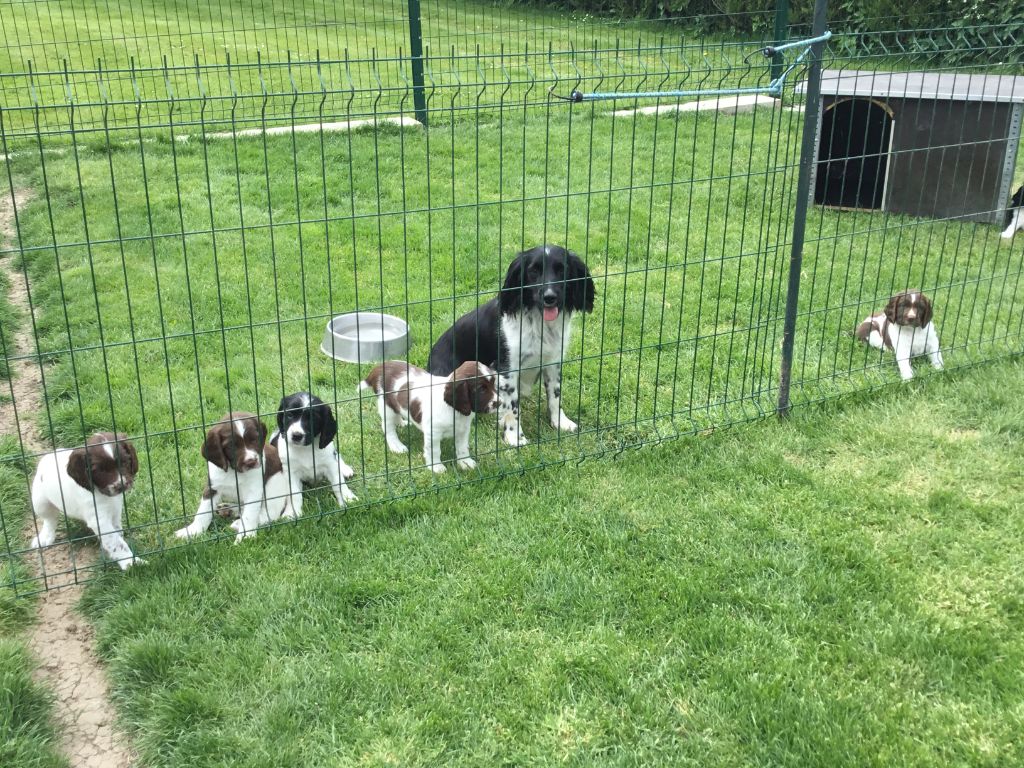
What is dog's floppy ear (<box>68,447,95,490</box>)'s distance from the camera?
→ 12.0 ft

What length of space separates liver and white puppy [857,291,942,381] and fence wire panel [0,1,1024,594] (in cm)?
14

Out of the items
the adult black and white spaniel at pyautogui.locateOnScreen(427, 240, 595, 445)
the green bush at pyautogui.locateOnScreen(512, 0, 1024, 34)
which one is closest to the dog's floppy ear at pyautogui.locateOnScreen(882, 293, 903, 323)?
the adult black and white spaniel at pyautogui.locateOnScreen(427, 240, 595, 445)

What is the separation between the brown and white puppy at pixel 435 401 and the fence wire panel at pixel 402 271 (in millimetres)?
118

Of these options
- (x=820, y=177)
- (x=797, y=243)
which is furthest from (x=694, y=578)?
(x=820, y=177)

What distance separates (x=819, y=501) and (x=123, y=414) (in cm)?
348

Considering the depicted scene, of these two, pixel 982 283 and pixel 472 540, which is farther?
pixel 982 283

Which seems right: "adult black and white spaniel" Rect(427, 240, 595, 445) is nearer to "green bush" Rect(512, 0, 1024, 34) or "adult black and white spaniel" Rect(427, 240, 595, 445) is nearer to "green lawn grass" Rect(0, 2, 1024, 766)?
"green lawn grass" Rect(0, 2, 1024, 766)

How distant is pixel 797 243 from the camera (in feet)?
15.8

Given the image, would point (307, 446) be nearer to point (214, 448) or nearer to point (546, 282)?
point (214, 448)

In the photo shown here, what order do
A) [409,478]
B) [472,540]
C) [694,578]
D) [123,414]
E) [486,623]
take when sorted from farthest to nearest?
[123,414], [409,478], [472,540], [694,578], [486,623]

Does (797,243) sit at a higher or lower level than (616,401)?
higher

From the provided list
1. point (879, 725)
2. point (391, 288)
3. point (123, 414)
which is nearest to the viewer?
point (879, 725)

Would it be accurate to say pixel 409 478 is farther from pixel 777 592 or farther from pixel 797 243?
pixel 797 243

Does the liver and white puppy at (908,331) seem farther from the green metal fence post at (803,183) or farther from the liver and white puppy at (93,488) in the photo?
the liver and white puppy at (93,488)
